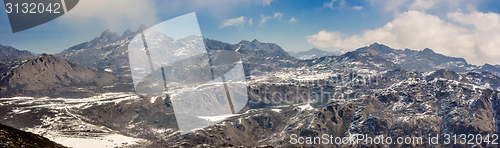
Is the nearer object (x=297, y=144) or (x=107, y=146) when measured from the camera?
(x=107, y=146)

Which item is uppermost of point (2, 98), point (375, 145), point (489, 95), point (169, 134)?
point (2, 98)

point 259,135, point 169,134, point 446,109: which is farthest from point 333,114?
point 169,134

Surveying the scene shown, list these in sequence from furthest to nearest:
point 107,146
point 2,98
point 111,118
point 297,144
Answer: point 2,98, point 111,118, point 297,144, point 107,146

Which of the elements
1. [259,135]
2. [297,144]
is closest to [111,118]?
[259,135]

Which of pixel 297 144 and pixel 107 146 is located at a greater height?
pixel 107 146

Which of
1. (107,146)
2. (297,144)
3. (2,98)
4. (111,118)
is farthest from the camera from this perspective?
(2,98)

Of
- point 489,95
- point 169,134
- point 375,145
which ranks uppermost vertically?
point 489,95

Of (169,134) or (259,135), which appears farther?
(259,135)

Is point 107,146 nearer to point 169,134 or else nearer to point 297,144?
point 169,134

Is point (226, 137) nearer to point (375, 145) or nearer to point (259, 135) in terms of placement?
point (259, 135)
